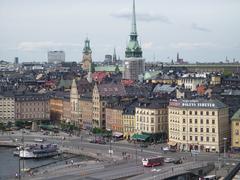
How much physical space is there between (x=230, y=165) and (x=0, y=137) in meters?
39.1

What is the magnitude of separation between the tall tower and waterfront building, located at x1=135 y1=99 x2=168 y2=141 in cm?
5877

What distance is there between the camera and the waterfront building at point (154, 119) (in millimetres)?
75000

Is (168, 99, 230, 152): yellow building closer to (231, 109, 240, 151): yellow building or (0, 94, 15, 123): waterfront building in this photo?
(231, 109, 240, 151): yellow building

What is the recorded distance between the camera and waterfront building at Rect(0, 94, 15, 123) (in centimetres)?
10200

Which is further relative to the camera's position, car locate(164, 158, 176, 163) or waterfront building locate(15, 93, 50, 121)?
waterfront building locate(15, 93, 50, 121)

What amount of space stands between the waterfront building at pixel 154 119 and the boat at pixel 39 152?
12.0m

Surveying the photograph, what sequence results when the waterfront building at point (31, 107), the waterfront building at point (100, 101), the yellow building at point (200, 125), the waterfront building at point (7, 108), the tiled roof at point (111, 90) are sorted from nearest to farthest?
the yellow building at point (200, 125) → the waterfront building at point (100, 101) → the tiled roof at point (111, 90) → the waterfront building at point (7, 108) → the waterfront building at point (31, 107)

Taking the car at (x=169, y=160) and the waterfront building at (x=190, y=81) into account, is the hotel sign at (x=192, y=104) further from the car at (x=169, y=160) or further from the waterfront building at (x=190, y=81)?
the waterfront building at (x=190, y=81)

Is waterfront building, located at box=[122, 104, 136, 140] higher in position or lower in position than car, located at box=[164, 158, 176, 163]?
higher

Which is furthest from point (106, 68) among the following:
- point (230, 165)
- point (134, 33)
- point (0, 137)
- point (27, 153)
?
point (230, 165)

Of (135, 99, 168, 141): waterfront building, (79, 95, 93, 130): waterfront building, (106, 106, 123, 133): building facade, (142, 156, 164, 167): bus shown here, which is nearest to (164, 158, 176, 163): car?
(142, 156, 164, 167): bus

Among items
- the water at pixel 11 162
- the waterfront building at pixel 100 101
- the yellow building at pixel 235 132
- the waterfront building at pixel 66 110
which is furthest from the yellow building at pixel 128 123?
the waterfront building at pixel 66 110

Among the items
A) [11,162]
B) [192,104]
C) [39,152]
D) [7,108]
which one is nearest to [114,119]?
[39,152]

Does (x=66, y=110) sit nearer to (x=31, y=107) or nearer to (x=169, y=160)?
(x=31, y=107)
